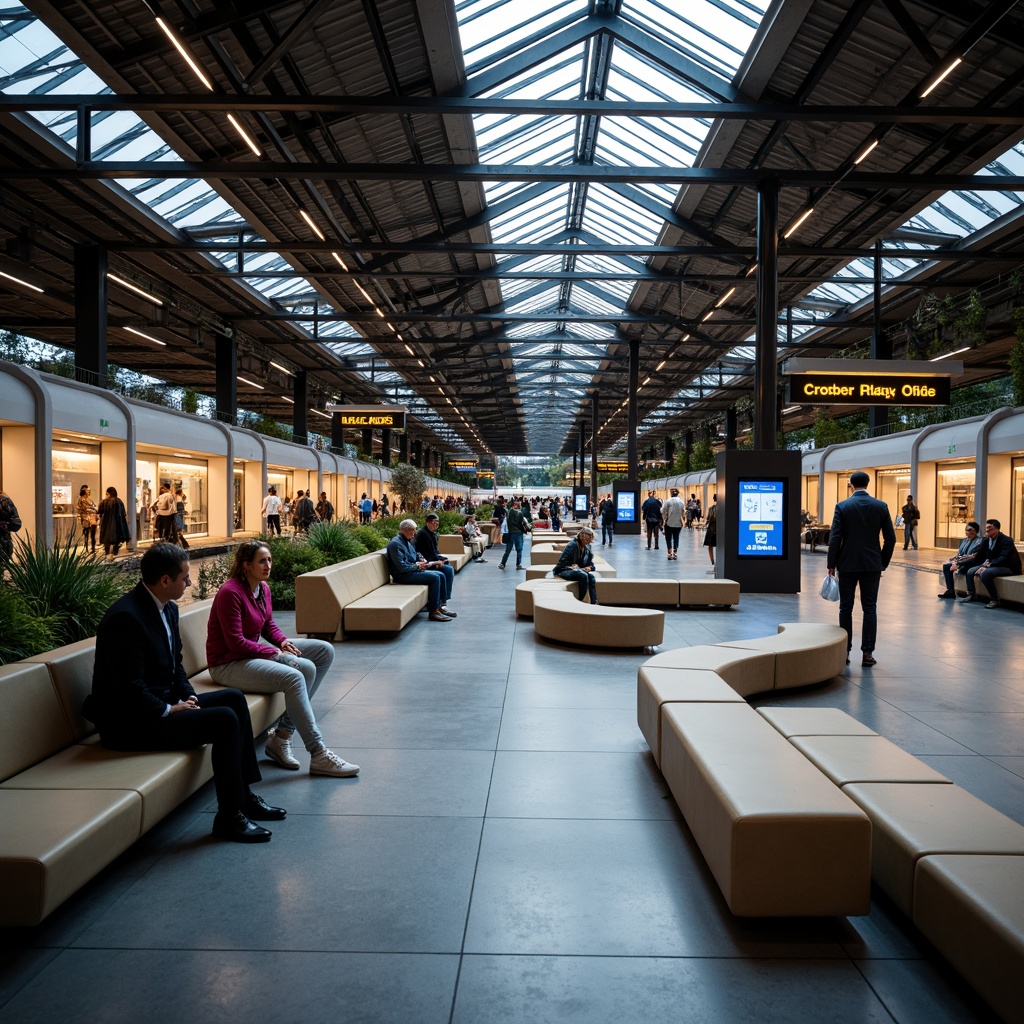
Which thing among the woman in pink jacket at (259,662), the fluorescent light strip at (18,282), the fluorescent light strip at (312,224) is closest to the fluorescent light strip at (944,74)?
the woman in pink jacket at (259,662)

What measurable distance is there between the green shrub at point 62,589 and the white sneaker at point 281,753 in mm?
1594

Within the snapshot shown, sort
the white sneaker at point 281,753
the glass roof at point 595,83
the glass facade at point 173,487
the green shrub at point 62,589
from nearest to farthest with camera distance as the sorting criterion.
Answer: the white sneaker at point 281,753
the green shrub at point 62,589
the glass roof at point 595,83
the glass facade at point 173,487

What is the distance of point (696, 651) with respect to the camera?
5781 mm

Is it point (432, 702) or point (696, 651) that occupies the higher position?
point (696, 651)

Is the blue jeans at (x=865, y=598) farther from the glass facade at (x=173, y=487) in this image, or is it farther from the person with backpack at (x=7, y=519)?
the glass facade at (x=173, y=487)

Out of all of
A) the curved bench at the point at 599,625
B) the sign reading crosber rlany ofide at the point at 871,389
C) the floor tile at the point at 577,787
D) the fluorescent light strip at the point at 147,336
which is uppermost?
the fluorescent light strip at the point at 147,336

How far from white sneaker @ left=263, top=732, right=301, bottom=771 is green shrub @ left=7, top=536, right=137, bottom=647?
1.59m

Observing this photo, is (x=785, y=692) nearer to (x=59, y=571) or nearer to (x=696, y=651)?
(x=696, y=651)

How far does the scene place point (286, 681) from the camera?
4418 mm

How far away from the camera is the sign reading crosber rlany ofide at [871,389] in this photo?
15516 millimetres

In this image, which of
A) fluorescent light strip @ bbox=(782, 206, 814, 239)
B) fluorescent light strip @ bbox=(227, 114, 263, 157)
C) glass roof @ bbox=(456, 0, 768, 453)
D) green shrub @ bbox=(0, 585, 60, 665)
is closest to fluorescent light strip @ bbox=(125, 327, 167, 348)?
glass roof @ bbox=(456, 0, 768, 453)

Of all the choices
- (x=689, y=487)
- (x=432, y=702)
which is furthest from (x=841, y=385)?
(x=689, y=487)

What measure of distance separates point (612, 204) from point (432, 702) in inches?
693

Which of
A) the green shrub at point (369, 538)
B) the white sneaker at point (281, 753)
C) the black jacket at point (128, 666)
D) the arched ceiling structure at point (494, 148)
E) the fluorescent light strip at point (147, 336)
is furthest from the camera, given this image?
the fluorescent light strip at point (147, 336)
